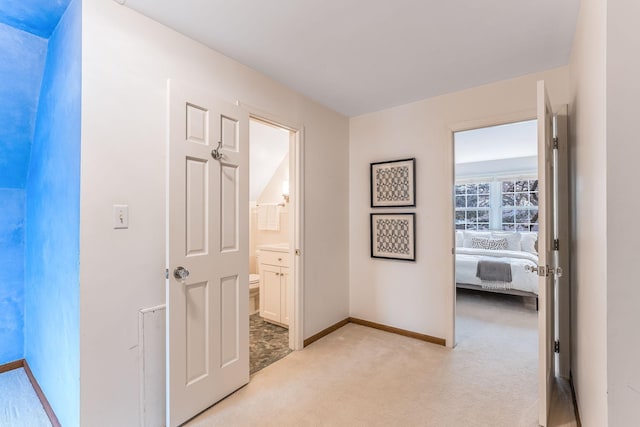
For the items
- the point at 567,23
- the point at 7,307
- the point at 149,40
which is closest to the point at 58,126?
the point at 149,40

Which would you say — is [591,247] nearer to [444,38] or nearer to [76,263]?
[444,38]

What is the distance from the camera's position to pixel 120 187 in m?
1.62

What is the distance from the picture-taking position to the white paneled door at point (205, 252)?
1737 mm

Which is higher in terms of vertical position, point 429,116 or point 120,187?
point 429,116

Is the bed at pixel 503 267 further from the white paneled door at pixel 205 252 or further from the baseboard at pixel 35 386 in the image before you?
the baseboard at pixel 35 386

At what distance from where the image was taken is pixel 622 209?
3.35 ft

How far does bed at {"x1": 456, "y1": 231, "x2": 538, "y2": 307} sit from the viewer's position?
13.1 feet

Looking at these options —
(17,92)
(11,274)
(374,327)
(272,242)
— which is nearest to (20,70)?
(17,92)

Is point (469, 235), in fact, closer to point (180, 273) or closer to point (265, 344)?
point (265, 344)

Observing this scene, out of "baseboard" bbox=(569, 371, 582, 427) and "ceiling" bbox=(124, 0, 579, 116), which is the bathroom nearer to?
"ceiling" bbox=(124, 0, 579, 116)

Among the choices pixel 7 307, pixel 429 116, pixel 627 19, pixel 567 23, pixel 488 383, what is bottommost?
pixel 488 383

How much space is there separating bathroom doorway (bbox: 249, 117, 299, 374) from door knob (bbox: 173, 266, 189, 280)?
1.11 metres

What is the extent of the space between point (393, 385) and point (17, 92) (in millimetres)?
3197

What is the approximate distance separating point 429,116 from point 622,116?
2065 mm
